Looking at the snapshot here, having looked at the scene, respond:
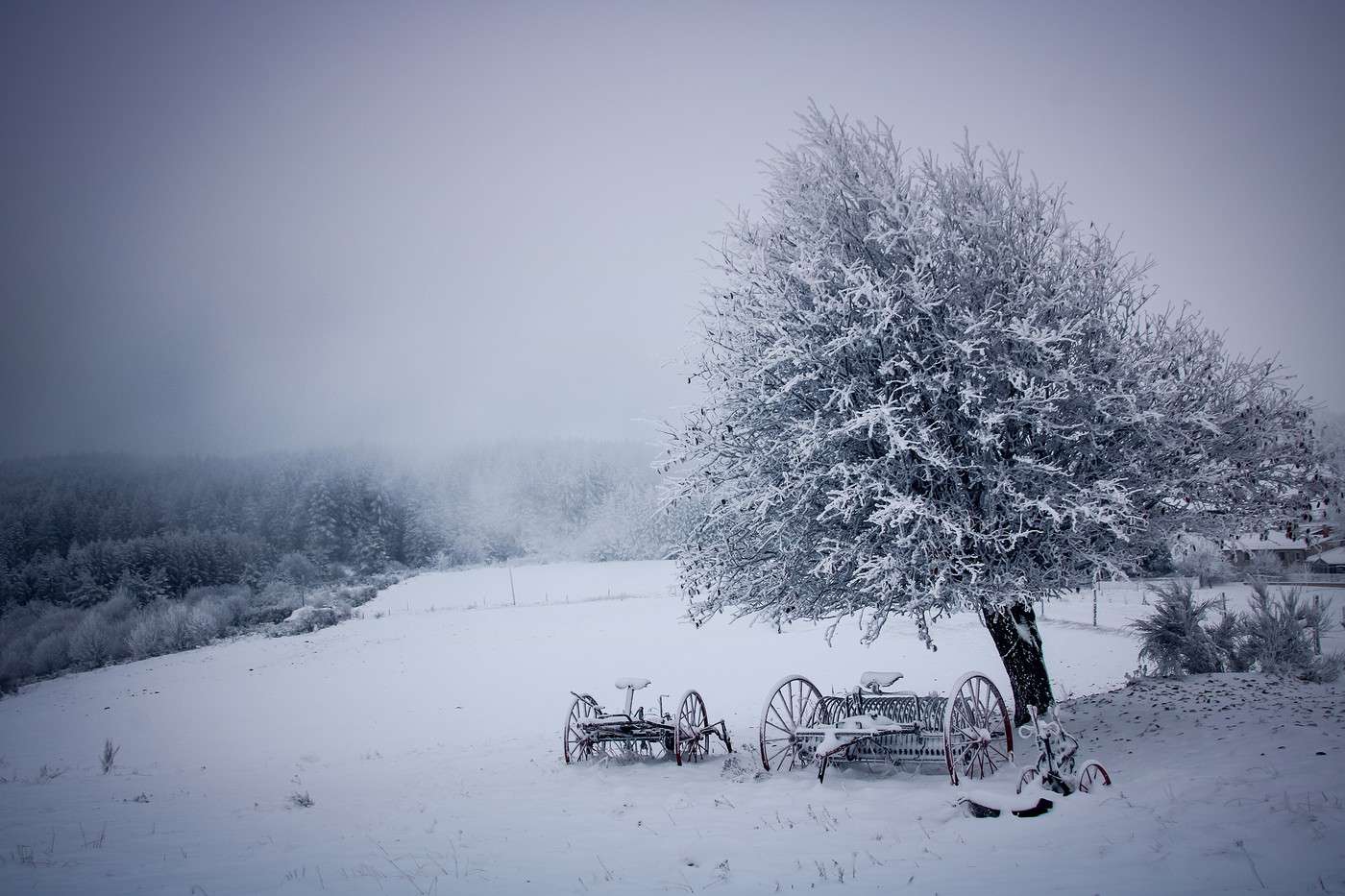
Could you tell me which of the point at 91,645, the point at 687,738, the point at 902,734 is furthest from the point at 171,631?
the point at 902,734

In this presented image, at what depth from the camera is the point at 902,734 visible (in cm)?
854

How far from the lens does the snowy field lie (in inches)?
181

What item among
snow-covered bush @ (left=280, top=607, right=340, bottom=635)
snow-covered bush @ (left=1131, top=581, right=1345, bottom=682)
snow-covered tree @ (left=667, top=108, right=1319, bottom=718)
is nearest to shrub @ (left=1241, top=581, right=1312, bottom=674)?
snow-covered bush @ (left=1131, top=581, right=1345, bottom=682)

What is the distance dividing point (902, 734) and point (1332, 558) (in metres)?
56.1

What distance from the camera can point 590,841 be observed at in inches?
240

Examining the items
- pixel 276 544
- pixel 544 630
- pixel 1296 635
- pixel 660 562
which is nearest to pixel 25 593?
pixel 276 544

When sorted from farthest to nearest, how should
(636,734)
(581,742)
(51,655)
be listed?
(51,655), (581,742), (636,734)

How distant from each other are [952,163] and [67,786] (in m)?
16.5

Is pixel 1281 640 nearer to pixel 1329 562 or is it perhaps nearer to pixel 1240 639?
pixel 1240 639

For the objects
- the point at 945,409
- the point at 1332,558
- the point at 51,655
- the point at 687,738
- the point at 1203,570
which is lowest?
the point at 51,655

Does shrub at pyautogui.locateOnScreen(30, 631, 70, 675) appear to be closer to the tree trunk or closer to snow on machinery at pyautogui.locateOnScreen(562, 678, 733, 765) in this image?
snow on machinery at pyautogui.locateOnScreen(562, 678, 733, 765)

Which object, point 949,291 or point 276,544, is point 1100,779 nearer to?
point 949,291

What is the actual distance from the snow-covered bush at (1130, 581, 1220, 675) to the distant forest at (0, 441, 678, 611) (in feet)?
97.3

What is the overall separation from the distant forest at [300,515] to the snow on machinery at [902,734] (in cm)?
3098
